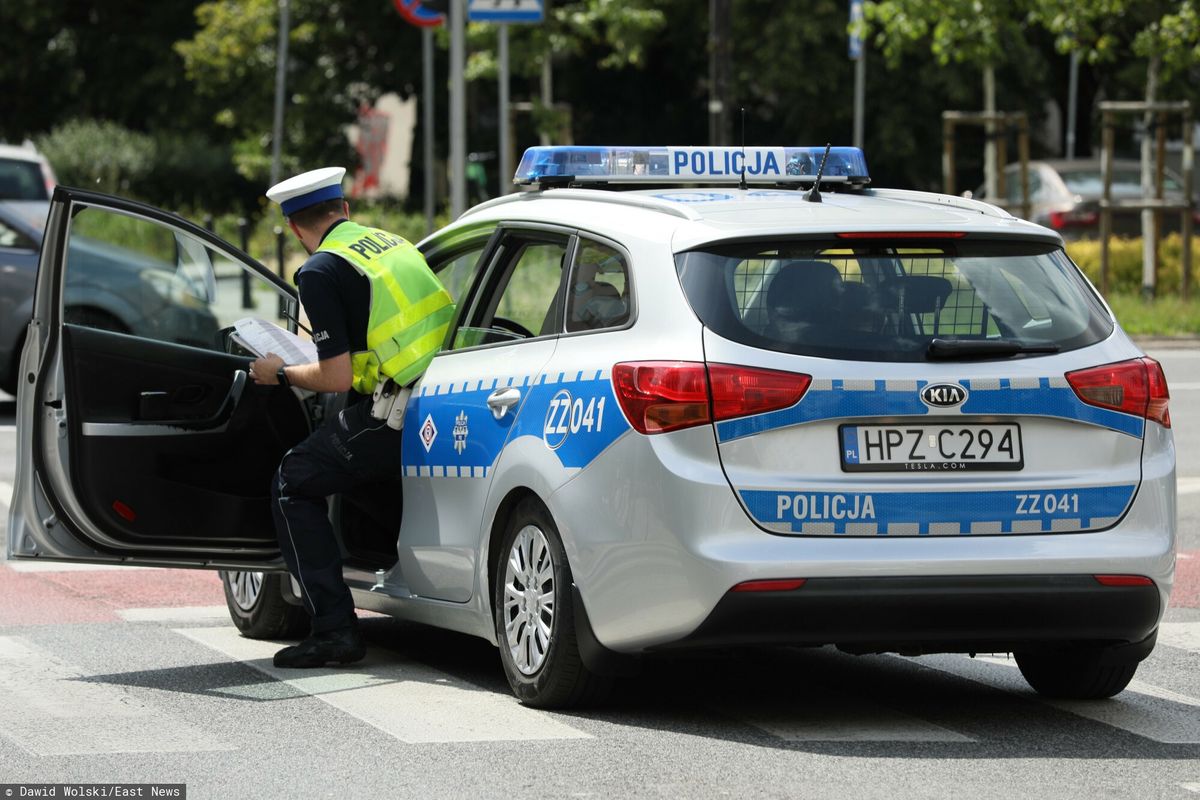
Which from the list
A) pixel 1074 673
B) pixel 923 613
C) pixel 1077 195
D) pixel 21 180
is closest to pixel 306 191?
pixel 923 613

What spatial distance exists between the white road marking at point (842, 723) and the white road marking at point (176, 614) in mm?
2589

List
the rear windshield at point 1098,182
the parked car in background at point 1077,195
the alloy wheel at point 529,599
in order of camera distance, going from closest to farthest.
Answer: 1. the alloy wheel at point 529,599
2. the parked car in background at point 1077,195
3. the rear windshield at point 1098,182

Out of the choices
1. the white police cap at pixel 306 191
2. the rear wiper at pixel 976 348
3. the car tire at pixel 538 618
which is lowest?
the car tire at pixel 538 618

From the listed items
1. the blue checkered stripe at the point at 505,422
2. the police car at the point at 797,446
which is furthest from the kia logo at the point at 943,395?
the blue checkered stripe at the point at 505,422

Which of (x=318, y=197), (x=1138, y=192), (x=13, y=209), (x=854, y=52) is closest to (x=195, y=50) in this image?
(x=854, y=52)

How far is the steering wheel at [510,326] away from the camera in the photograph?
263 inches

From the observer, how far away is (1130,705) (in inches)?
254

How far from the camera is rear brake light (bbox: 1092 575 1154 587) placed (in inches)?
230

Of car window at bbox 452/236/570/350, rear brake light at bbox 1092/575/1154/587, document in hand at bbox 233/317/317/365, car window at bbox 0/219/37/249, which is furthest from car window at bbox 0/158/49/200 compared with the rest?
rear brake light at bbox 1092/575/1154/587

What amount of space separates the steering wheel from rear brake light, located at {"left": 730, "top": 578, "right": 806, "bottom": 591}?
4.52ft

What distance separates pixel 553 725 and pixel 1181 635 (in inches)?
110

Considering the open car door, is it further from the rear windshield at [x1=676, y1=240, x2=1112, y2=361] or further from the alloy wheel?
the rear windshield at [x1=676, y1=240, x2=1112, y2=361]

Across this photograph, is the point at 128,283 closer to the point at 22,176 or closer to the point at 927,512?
the point at 22,176

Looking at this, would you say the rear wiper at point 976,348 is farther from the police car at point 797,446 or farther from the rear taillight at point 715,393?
the rear taillight at point 715,393
